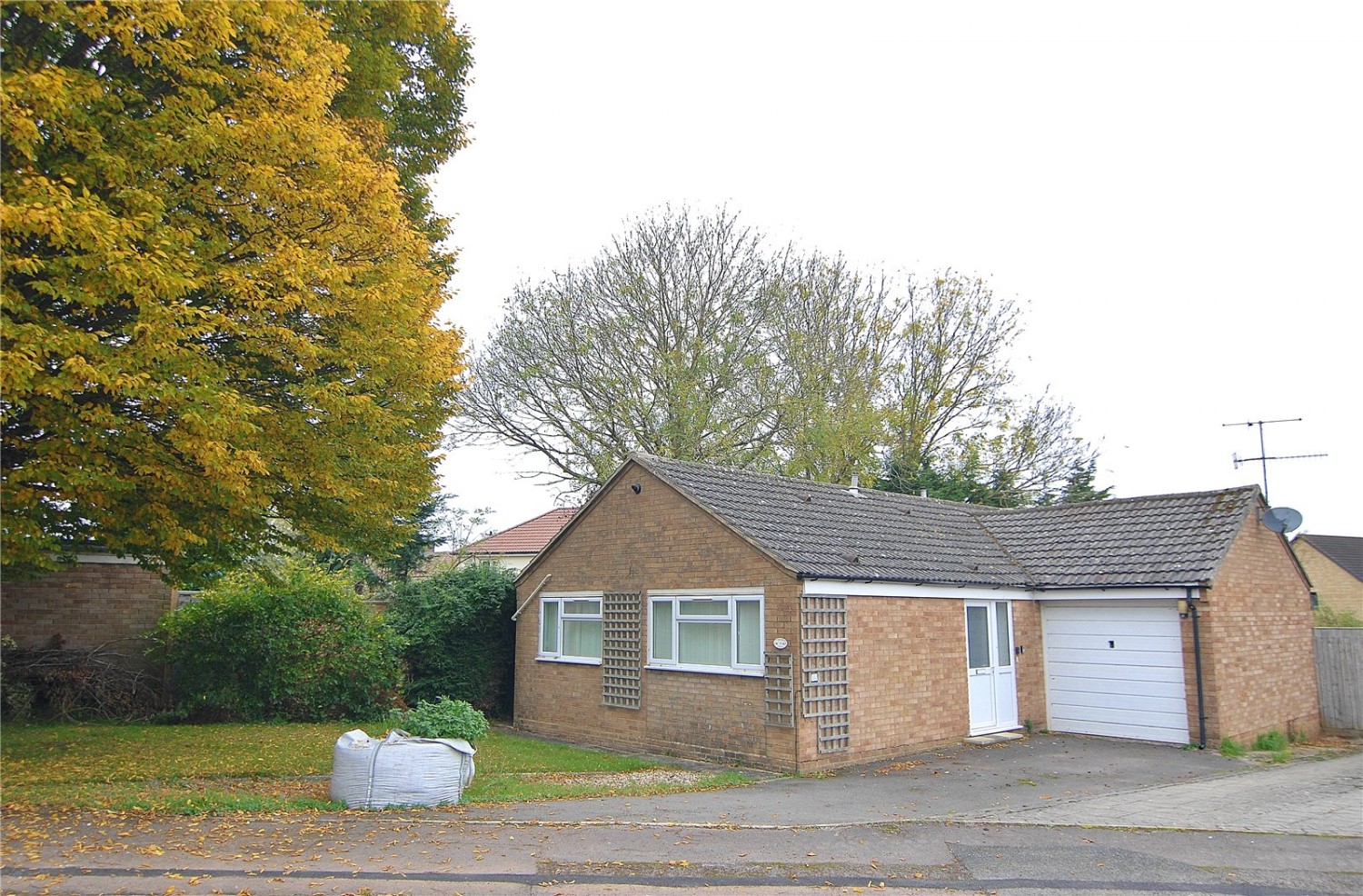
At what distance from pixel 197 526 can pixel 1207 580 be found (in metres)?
14.6

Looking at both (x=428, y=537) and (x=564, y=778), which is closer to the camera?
(x=564, y=778)

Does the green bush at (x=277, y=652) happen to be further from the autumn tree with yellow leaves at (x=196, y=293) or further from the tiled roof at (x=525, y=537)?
the tiled roof at (x=525, y=537)

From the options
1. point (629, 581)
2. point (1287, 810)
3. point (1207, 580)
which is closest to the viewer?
point (1287, 810)

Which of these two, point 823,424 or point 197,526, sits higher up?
point 823,424

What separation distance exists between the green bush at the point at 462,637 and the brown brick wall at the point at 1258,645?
12.7m

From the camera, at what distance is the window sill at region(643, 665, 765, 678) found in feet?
45.8

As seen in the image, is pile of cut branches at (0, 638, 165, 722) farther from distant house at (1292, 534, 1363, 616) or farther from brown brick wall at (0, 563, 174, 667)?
distant house at (1292, 534, 1363, 616)

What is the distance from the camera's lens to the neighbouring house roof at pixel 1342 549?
42250 mm

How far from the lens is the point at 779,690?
13508 mm

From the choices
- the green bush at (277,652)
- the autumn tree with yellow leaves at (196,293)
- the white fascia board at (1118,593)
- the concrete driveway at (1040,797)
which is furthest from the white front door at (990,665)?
the green bush at (277,652)

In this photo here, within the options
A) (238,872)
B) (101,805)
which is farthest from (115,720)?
(238,872)

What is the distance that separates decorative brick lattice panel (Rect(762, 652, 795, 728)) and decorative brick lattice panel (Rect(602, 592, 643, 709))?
10.0 feet

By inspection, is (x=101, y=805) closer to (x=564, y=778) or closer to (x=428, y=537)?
(x=564, y=778)

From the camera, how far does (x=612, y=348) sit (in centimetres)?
2738
